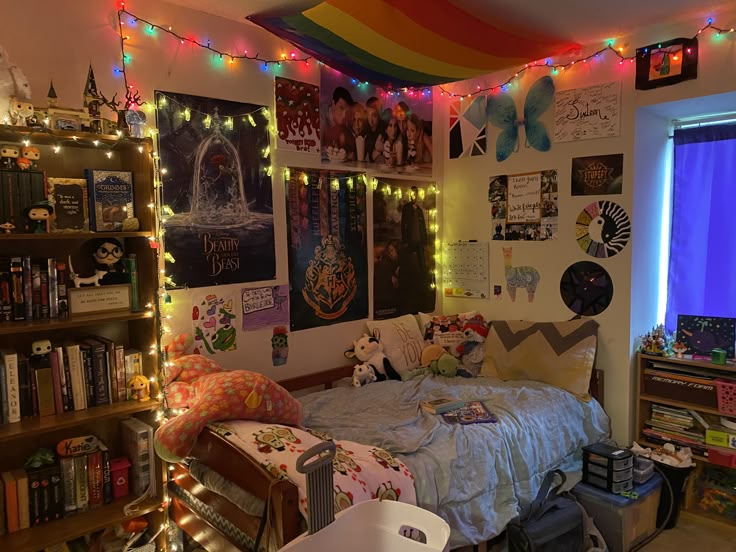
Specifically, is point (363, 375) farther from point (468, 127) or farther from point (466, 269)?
point (468, 127)

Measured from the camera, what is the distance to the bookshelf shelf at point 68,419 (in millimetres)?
1918

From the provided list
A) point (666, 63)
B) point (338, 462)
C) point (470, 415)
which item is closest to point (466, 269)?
point (470, 415)

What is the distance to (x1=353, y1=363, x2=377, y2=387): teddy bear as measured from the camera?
10.6 feet

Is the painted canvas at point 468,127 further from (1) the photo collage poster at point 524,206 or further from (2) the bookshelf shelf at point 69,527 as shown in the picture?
(2) the bookshelf shelf at point 69,527

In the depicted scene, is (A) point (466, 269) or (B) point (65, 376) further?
(A) point (466, 269)

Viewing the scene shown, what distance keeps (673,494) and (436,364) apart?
1.45 m

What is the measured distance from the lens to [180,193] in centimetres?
265

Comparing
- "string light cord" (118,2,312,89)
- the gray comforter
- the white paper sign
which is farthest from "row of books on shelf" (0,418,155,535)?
the white paper sign

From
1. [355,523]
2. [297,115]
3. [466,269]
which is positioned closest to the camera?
[355,523]

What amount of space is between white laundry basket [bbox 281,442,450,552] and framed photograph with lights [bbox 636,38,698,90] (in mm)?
2684

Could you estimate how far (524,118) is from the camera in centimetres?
354

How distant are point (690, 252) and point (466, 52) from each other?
6.09 ft

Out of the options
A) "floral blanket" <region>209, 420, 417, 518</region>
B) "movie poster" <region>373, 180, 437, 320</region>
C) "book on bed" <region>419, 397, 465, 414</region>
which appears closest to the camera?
"floral blanket" <region>209, 420, 417, 518</region>

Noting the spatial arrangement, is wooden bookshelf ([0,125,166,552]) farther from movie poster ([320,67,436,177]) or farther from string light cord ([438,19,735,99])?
string light cord ([438,19,735,99])
